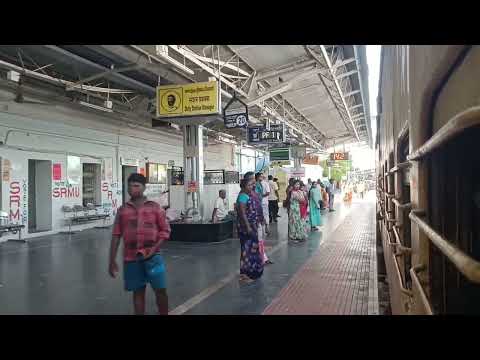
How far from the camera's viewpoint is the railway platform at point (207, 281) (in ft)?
16.4

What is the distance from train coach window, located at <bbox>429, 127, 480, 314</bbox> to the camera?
146 cm

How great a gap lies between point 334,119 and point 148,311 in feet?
62.7

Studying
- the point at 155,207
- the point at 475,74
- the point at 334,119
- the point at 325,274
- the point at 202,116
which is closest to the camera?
the point at 475,74

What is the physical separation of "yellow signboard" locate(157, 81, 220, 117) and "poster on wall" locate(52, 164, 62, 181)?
15.9 feet

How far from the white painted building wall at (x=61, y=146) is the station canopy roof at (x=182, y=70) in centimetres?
103

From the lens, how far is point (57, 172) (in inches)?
490

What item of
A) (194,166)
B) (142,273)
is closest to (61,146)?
(194,166)

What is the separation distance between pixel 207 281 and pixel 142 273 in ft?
8.40

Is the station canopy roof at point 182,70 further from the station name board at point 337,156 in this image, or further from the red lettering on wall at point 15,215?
the station name board at point 337,156

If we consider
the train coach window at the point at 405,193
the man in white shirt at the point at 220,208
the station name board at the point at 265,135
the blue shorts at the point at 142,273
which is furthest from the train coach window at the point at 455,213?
the station name board at the point at 265,135

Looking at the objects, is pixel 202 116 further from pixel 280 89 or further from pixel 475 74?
pixel 475 74
